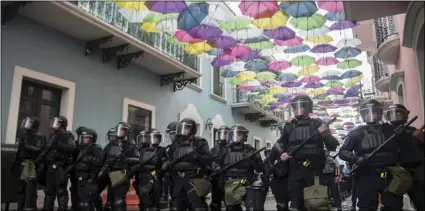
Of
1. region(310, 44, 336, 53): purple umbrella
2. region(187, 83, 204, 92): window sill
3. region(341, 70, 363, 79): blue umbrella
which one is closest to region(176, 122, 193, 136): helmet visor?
region(310, 44, 336, 53): purple umbrella

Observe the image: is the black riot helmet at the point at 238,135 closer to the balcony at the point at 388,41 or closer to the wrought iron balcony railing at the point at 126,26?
the wrought iron balcony railing at the point at 126,26

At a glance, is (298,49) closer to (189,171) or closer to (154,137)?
(154,137)

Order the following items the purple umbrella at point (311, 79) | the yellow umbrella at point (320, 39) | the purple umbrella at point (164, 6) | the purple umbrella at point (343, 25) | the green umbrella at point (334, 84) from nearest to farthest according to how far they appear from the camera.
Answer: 1. the purple umbrella at point (164, 6)
2. the purple umbrella at point (343, 25)
3. the yellow umbrella at point (320, 39)
4. the purple umbrella at point (311, 79)
5. the green umbrella at point (334, 84)

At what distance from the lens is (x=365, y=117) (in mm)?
5707

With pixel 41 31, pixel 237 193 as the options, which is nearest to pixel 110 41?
pixel 41 31

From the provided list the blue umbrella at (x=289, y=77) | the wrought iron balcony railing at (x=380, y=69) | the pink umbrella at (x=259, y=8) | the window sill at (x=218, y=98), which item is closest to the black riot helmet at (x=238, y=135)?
the pink umbrella at (x=259, y=8)

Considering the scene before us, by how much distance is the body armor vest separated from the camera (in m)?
6.67

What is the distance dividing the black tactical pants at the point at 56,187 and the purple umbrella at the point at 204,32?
480cm

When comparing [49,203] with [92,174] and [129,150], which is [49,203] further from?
[129,150]

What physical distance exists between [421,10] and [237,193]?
460 centimetres

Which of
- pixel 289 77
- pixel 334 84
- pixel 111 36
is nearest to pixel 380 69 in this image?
pixel 334 84

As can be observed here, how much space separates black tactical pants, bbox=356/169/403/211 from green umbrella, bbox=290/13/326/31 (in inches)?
217

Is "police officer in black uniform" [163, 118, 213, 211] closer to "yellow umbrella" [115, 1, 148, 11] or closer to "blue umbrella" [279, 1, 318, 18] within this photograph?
"yellow umbrella" [115, 1, 148, 11]

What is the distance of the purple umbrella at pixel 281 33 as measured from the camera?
10.3 m
